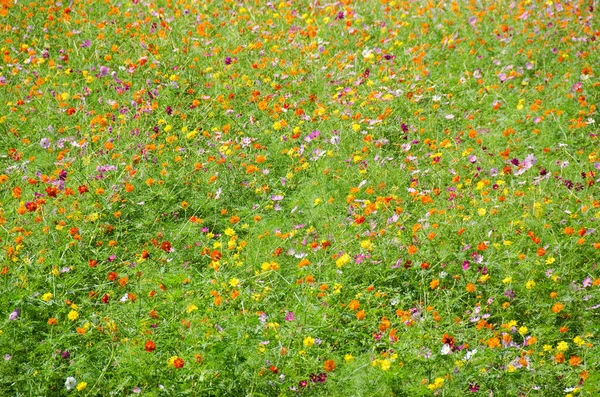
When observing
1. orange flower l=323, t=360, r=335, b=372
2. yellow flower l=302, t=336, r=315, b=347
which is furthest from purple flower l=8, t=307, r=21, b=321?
orange flower l=323, t=360, r=335, b=372

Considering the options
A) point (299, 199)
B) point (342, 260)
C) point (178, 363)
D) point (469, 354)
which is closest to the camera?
point (178, 363)

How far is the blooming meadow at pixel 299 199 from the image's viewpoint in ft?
11.1

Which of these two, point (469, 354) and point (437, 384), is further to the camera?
point (469, 354)

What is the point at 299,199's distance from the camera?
486cm

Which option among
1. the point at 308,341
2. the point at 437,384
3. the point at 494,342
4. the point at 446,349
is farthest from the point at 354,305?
the point at 494,342

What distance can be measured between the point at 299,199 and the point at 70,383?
218 cm

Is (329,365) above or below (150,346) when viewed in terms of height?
below

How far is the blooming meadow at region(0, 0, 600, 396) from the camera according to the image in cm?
339

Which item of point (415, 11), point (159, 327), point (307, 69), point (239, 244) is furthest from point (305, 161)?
point (415, 11)

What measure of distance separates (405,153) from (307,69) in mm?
1685

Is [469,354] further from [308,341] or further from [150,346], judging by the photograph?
[150,346]

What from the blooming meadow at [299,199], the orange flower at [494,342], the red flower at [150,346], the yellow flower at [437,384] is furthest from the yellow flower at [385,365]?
the red flower at [150,346]

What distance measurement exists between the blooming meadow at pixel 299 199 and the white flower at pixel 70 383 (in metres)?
0.04

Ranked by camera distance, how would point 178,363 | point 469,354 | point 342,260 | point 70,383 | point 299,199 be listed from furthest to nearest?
point 299,199, point 342,260, point 469,354, point 70,383, point 178,363
